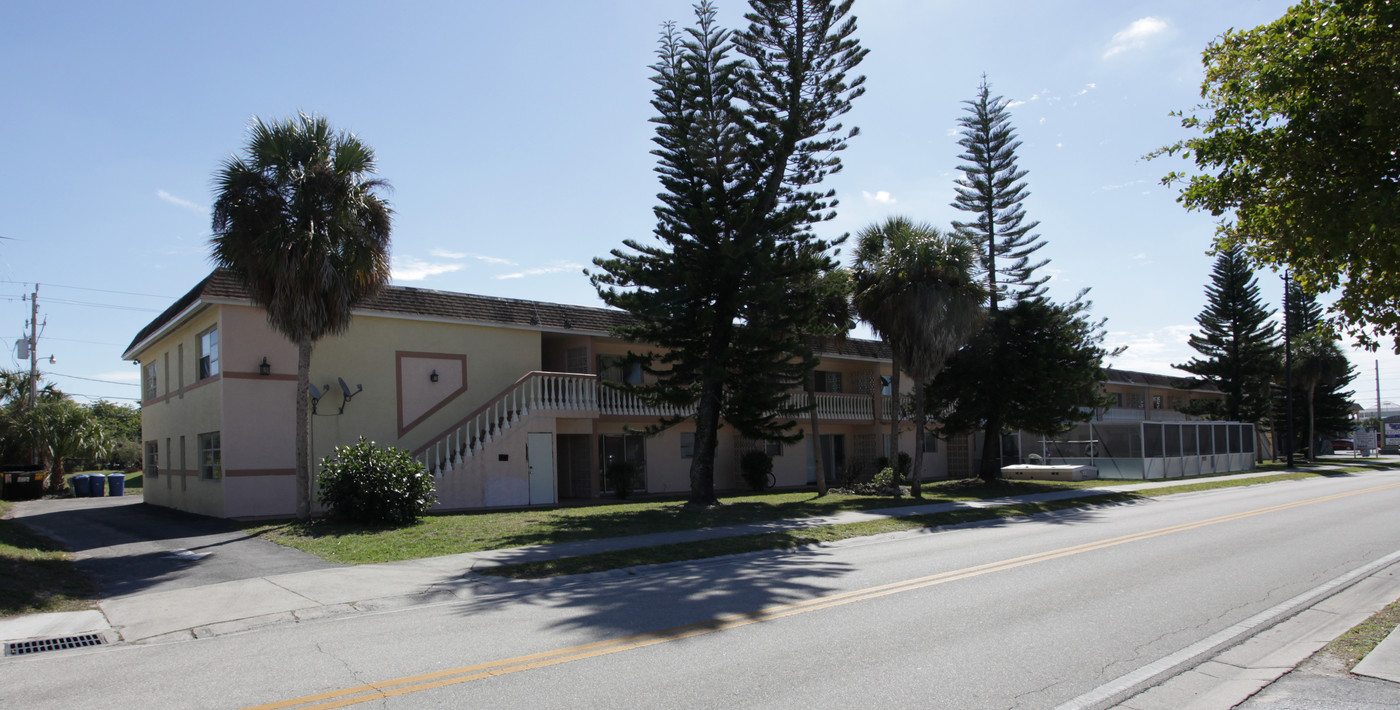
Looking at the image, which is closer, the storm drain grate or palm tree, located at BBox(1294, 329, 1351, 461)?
the storm drain grate

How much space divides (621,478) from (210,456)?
34.2 ft

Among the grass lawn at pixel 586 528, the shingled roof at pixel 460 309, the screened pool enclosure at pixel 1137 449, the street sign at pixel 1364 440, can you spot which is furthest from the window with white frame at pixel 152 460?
the street sign at pixel 1364 440

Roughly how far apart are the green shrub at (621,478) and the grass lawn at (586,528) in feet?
9.31

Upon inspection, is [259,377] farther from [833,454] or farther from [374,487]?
[833,454]

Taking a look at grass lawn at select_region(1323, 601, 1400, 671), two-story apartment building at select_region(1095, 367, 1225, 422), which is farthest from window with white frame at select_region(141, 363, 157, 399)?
two-story apartment building at select_region(1095, 367, 1225, 422)

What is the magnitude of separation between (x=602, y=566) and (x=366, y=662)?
16.8 ft

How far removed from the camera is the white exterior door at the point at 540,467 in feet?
70.7

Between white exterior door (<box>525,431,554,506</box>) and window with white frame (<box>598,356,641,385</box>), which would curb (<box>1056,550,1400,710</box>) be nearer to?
white exterior door (<box>525,431,554,506</box>)

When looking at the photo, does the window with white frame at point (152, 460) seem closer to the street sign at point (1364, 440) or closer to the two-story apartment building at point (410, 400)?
the two-story apartment building at point (410, 400)

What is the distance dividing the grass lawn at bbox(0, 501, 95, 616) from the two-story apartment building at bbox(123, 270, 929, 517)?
608cm

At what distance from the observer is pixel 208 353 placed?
2075 cm

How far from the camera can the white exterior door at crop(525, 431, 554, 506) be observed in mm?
21547

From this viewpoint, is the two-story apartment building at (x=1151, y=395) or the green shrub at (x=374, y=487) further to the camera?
the two-story apartment building at (x=1151, y=395)

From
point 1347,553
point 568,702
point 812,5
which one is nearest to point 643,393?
point 812,5
